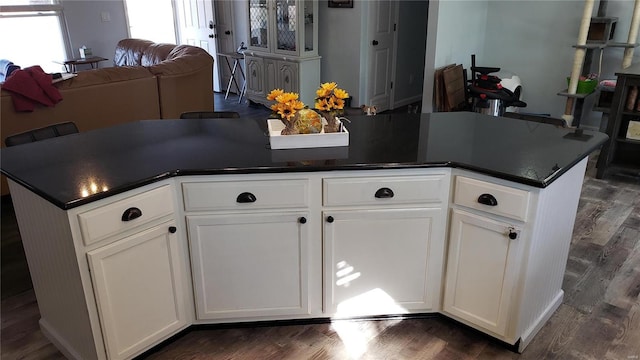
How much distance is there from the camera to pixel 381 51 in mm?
6324

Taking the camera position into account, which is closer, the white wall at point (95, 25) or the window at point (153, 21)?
the white wall at point (95, 25)

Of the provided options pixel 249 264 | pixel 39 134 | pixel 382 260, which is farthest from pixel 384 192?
pixel 39 134

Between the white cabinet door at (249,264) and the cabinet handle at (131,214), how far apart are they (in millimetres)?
244

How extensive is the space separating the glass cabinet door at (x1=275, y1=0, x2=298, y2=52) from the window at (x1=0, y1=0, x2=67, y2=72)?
334cm

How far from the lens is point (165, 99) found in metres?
4.65

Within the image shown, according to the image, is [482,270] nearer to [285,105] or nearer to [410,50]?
[285,105]

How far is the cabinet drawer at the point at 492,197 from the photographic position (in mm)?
1941

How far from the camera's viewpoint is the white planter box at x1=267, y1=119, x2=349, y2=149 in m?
2.20

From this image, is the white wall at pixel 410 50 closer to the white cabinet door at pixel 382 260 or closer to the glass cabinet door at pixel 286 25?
the glass cabinet door at pixel 286 25

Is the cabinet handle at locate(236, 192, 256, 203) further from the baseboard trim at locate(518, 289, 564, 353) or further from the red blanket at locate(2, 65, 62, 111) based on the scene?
the red blanket at locate(2, 65, 62, 111)

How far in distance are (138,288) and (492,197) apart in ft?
4.90

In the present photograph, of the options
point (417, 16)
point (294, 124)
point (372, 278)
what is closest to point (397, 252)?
point (372, 278)

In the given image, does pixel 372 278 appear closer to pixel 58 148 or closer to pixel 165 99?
pixel 58 148

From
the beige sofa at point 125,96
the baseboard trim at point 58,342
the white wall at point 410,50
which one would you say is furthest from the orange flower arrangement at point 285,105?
the white wall at point 410,50
